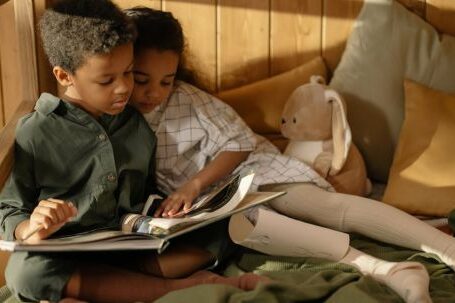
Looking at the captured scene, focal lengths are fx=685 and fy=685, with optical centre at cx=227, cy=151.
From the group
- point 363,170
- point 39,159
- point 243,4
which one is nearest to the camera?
point 39,159

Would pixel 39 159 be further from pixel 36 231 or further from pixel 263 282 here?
pixel 263 282

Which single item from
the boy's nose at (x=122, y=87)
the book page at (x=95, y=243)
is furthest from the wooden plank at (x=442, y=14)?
the book page at (x=95, y=243)

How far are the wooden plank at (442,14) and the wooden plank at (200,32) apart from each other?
537 mm

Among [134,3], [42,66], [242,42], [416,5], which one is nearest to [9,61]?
[42,66]

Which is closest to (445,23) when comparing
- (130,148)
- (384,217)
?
(384,217)

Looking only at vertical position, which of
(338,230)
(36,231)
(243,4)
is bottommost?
(338,230)

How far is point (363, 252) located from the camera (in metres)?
1.27

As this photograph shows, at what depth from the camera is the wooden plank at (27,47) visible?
4.94ft

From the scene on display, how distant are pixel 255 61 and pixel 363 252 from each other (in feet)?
2.11

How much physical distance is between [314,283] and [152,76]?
50cm

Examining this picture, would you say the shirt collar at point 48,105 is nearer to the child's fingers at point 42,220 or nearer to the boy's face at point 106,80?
the boy's face at point 106,80

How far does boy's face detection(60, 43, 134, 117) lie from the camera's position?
117 cm

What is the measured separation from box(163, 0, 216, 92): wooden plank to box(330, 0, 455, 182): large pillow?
331mm

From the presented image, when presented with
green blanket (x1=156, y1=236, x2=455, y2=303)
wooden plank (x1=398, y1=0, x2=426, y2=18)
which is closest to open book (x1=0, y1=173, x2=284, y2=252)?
green blanket (x1=156, y1=236, x2=455, y2=303)
